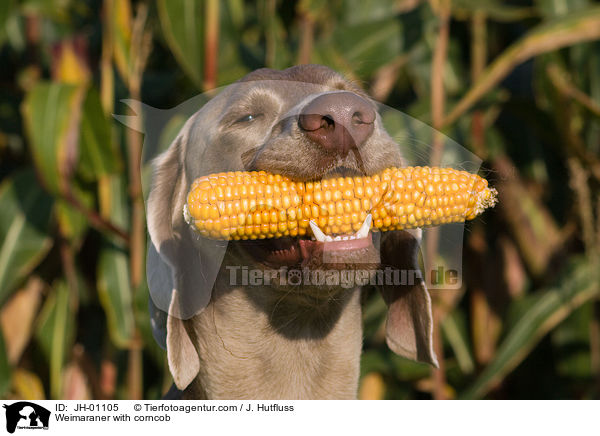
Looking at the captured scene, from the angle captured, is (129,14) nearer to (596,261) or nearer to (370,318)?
(370,318)

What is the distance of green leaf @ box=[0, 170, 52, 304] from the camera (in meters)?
4.12

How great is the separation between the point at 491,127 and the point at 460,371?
156 centimetres

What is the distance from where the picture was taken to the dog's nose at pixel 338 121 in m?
1.77

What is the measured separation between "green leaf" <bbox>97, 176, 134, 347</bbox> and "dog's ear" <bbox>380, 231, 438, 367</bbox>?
211 cm

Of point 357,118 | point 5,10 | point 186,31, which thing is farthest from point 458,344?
point 5,10

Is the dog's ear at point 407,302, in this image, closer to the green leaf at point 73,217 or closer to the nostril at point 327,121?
the nostril at point 327,121

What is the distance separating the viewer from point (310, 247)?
6.35 ft

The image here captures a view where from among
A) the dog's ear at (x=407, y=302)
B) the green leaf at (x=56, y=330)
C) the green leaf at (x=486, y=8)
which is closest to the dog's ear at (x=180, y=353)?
the dog's ear at (x=407, y=302)

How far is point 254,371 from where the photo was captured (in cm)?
240

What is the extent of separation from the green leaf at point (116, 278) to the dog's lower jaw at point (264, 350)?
1.82m

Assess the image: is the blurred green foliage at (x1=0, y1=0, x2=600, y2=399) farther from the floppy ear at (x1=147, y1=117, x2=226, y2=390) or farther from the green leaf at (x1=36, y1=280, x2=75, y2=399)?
the floppy ear at (x1=147, y1=117, x2=226, y2=390)

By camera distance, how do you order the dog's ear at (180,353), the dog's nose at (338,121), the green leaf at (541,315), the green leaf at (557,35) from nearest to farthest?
the dog's nose at (338,121) → the dog's ear at (180,353) → the green leaf at (557,35) → the green leaf at (541,315)
